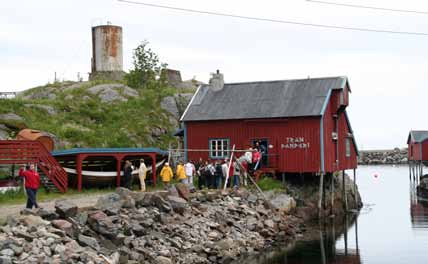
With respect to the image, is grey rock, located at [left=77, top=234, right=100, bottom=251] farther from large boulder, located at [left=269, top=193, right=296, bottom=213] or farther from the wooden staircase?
large boulder, located at [left=269, top=193, right=296, bottom=213]

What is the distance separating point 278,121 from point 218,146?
4.45 meters

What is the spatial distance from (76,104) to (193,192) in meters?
23.3

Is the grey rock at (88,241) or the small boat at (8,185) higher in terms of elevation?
the small boat at (8,185)

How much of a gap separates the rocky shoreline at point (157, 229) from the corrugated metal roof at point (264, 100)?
18.2 ft

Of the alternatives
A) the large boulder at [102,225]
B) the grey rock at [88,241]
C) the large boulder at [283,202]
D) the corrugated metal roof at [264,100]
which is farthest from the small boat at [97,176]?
the grey rock at [88,241]

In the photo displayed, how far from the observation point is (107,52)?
230ft

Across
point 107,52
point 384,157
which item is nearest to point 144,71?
point 107,52

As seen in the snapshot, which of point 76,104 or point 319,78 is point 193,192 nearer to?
point 319,78

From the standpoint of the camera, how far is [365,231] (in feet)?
125

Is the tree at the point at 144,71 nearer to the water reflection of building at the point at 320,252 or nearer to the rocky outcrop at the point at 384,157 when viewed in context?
the water reflection of building at the point at 320,252

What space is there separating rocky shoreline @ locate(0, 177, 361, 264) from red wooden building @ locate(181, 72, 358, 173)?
323 cm

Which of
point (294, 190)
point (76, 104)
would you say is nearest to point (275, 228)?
point (294, 190)

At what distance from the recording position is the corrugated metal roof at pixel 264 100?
40.6 meters

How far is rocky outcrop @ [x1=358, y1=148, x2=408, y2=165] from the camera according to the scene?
153 m
